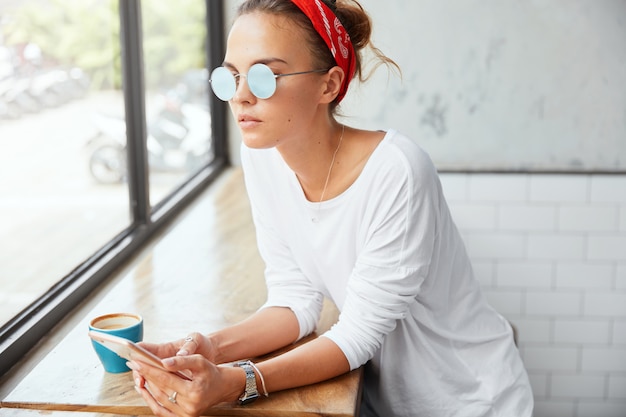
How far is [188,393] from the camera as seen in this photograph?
1.30m

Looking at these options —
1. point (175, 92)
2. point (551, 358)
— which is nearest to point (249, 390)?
point (175, 92)

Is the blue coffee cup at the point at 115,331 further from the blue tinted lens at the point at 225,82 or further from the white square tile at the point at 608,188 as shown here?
the white square tile at the point at 608,188

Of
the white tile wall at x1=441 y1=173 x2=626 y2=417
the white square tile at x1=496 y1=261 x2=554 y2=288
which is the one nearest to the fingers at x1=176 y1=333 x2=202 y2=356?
the white tile wall at x1=441 y1=173 x2=626 y2=417

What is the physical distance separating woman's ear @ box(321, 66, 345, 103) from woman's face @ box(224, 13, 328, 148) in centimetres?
4

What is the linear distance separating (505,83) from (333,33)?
2.01 m

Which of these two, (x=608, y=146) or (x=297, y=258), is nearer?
(x=297, y=258)

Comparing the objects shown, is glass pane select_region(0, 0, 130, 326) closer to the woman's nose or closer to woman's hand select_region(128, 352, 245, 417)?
woman's hand select_region(128, 352, 245, 417)

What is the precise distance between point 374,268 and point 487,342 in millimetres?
397

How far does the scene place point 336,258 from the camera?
1.65 metres

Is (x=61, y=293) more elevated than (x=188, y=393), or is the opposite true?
(x=188, y=393)

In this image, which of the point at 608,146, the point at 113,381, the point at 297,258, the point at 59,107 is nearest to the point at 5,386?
→ the point at 113,381

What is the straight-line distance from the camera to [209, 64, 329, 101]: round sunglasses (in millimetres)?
1438

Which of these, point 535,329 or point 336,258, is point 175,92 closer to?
point 336,258

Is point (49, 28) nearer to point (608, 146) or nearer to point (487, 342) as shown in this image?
point (487, 342)
